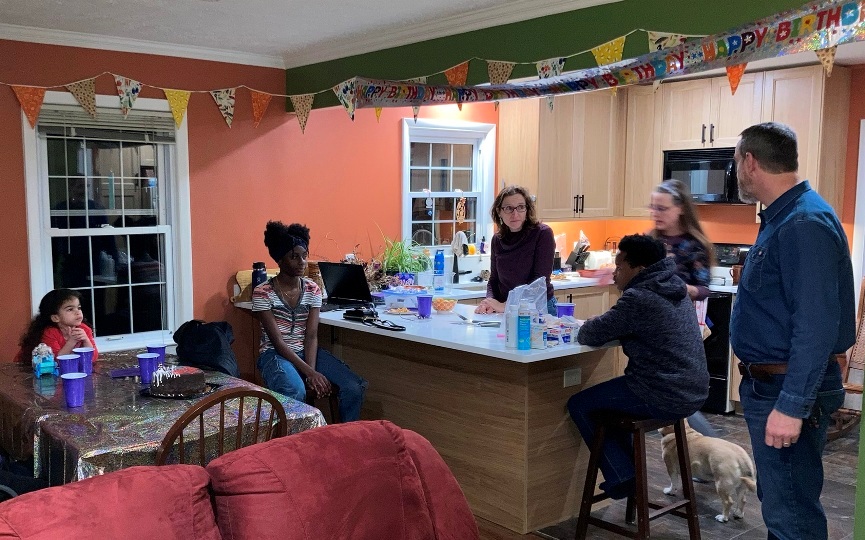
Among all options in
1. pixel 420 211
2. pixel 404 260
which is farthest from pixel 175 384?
pixel 420 211

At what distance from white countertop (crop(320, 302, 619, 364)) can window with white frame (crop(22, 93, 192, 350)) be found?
1.35m

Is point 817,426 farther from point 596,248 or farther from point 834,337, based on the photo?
point 596,248

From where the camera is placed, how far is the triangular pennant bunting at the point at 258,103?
5215 millimetres

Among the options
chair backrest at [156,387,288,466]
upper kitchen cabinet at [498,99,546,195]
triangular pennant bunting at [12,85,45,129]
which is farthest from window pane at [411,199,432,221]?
chair backrest at [156,387,288,466]

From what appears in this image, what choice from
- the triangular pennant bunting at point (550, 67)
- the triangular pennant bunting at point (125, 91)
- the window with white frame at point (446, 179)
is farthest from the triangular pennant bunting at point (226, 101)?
the triangular pennant bunting at point (550, 67)

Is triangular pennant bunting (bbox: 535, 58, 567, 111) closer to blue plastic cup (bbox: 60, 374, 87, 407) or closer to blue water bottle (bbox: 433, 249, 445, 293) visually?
blue water bottle (bbox: 433, 249, 445, 293)

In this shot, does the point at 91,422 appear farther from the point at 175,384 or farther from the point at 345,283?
the point at 345,283

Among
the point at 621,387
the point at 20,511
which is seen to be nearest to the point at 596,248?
the point at 621,387

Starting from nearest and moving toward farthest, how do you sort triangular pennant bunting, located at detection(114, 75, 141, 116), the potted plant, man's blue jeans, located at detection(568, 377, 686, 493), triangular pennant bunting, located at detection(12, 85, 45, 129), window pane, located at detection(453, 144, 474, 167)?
man's blue jeans, located at detection(568, 377, 686, 493) < triangular pennant bunting, located at detection(12, 85, 45, 129) < triangular pennant bunting, located at detection(114, 75, 141, 116) < the potted plant < window pane, located at detection(453, 144, 474, 167)

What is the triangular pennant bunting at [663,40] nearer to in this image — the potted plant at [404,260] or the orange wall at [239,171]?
the potted plant at [404,260]

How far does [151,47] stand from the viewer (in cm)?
482

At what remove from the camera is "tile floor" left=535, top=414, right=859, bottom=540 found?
3527 millimetres

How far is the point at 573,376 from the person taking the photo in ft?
11.8

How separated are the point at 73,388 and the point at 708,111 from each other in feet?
15.5
